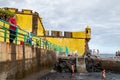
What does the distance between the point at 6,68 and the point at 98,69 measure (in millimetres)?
31480

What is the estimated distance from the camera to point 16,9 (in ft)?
138

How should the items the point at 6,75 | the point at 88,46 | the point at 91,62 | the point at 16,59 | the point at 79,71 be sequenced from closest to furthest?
the point at 6,75 < the point at 16,59 < the point at 79,71 < the point at 91,62 < the point at 88,46

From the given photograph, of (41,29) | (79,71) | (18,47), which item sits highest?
(41,29)

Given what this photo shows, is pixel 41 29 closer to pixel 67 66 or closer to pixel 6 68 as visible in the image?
pixel 67 66

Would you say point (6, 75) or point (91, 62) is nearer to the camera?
point (6, 75)

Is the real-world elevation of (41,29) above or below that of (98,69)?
above

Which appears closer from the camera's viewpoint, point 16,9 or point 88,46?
point 16,9

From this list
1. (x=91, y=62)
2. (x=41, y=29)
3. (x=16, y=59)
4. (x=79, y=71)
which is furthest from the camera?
(x=41, y=29)

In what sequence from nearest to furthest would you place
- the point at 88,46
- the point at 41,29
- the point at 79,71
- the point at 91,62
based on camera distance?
the point at 79,71, the point at 91,62, the point at 41,29, the point at 88,46

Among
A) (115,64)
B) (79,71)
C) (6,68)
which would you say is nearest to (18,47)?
(6,68)

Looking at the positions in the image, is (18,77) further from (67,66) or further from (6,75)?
(67,66)

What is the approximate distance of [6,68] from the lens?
14305 mm

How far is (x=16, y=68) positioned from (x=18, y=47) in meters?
1.29

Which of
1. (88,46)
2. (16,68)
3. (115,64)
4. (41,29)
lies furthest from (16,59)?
(88,46)
